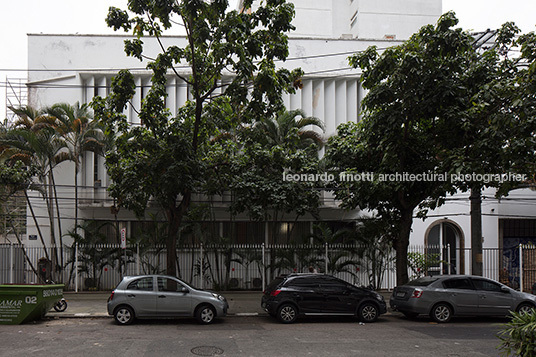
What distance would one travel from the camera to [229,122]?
15.4 m

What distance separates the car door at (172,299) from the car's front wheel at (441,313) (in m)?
6.89

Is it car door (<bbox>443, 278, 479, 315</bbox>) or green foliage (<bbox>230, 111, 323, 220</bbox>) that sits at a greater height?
green foliage (<bbox>230, 111, 323, 220</bbox>)

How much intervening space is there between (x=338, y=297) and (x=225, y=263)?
839cm

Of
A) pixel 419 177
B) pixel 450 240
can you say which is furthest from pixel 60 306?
pixel 450 240

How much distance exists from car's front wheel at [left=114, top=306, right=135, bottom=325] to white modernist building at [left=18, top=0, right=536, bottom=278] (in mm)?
8660

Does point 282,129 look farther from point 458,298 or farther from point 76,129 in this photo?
point 458,298

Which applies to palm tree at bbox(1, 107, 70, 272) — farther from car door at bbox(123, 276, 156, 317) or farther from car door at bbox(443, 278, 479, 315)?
car door at bbox(443, 278, 479, 315)

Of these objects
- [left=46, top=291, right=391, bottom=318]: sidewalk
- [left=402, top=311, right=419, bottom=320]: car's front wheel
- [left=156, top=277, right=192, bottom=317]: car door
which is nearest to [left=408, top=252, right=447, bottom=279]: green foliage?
[left=46, top=291, right=391, bottom=318]: sidewalk

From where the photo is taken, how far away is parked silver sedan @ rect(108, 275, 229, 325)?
1248cm

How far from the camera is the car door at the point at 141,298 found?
40.9 feet

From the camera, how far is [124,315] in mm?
12531

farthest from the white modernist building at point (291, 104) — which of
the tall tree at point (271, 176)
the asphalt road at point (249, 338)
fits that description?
the asphalt road at point (249, 338)

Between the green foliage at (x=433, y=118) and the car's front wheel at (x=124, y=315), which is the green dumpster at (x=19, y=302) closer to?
the car's front wheel at (x=124, y=315)

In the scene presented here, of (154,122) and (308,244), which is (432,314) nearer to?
(308,244)
